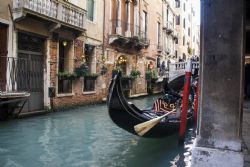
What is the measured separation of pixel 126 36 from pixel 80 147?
9717 millimetres

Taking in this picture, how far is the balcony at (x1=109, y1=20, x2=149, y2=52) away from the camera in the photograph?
45.7 ft

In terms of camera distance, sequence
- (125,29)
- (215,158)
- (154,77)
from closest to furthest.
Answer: (215,158) < (125,29) < (154,77)

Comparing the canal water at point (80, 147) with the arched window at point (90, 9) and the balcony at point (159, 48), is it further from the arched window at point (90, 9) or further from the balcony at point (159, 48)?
the balcony at point (159, 48)

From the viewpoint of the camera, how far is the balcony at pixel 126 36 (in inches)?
549

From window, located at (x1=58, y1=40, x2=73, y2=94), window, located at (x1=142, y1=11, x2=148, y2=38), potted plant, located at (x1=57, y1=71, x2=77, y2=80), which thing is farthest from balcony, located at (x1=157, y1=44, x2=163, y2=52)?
potted plant, located at (x1=57, y1=71, x2=77, y2=80)

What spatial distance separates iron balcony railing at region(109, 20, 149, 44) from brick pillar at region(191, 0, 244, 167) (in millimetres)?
10962

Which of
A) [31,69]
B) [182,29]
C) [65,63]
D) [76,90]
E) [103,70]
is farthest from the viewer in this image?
[182,29]

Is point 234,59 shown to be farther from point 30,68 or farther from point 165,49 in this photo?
point 165,49

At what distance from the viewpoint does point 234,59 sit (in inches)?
118

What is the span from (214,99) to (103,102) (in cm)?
1026

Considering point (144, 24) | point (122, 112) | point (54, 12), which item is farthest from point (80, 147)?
point (144, 24)

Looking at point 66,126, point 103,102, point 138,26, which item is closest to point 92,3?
point 103,102

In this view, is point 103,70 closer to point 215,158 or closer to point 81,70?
point 81,70

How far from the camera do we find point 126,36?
1482 cm
